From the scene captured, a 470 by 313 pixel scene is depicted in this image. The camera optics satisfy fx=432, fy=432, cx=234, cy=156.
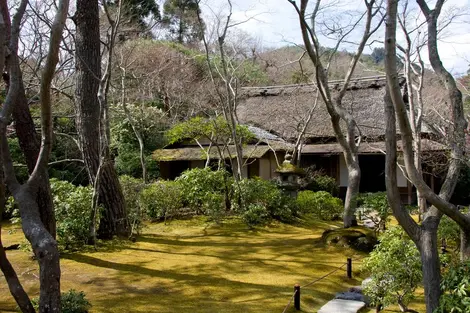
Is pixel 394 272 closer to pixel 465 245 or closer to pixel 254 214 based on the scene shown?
pixel 465 245

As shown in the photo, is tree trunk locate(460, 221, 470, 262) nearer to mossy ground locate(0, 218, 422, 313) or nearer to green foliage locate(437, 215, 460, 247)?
mossy ground locate(0, 218, 422, 313)

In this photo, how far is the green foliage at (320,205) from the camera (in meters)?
13.3

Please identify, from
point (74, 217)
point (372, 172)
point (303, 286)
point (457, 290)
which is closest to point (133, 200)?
point (74, 217)

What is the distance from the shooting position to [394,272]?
4.83 metres

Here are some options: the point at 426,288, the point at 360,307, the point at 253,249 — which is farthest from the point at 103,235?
the point at 426,288

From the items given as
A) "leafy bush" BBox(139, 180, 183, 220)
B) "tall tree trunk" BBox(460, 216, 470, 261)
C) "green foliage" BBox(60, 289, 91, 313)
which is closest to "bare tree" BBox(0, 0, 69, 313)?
"green foliage" BBox(60, 289, 91, 313)

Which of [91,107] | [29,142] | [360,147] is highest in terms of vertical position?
[91,107]

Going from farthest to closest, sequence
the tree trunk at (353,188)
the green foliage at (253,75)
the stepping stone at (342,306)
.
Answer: the green foliage at (253,75), the tree trunk at (353,188), the stepping stone at (342,306)

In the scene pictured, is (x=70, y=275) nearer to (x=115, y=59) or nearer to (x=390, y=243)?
(x=390, y=243)

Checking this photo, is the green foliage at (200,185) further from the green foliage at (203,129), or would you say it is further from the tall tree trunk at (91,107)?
the tall tree trunk at (91,107)

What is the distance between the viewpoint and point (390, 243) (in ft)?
16.6

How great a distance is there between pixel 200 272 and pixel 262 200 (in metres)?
4.89

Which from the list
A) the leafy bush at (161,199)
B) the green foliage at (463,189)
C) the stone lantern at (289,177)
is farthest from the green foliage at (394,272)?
the green foliage at (463,189)

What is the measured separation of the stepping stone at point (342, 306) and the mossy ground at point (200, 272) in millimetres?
160
